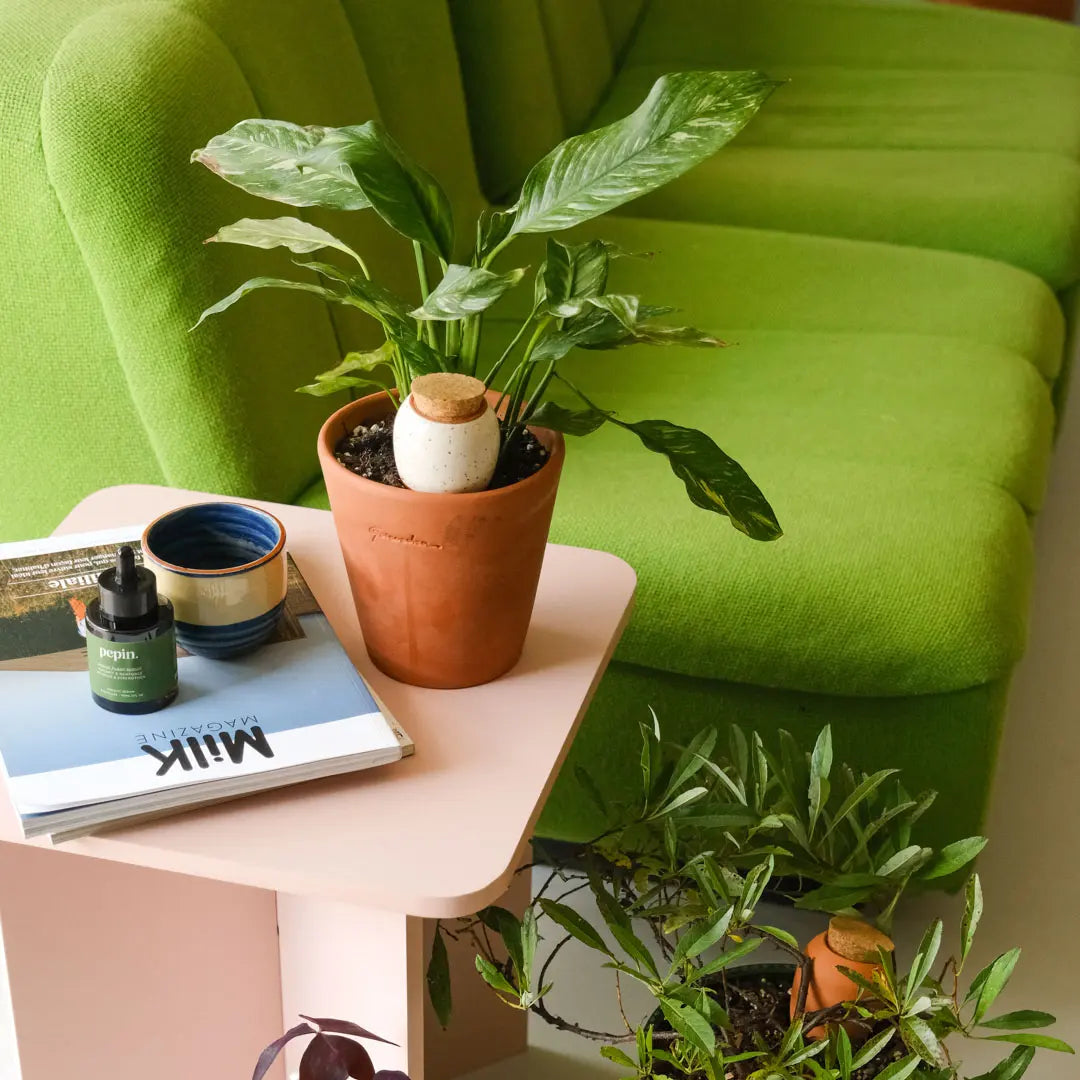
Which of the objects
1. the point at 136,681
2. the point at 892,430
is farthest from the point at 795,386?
the point at 136,681

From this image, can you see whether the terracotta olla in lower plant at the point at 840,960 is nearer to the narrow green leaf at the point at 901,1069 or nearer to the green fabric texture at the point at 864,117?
the narrow green leaf at the point at 901,1069

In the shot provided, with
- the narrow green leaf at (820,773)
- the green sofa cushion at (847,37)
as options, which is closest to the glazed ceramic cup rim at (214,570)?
the narrow green leaf at (820,773)

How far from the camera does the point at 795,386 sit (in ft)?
5.37

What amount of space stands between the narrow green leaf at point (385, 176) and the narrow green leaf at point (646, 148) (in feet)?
0.18

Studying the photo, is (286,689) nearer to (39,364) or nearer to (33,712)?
(33,712)

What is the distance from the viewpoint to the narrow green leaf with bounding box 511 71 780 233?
0.75m

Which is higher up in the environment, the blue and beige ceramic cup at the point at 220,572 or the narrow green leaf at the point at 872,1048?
the blue and beige ceramic cup at the point at 220,572

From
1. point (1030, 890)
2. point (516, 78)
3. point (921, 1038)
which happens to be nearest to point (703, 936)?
point (921, 1038)

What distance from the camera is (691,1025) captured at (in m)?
0.84

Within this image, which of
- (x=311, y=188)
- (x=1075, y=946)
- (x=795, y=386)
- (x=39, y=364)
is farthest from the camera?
(x=795, y=386)

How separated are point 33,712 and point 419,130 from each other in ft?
3.62

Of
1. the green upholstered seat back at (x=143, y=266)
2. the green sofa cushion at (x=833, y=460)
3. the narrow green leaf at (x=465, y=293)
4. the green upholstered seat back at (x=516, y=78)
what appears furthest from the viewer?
the green upholstered seat back at (x=516, y=78)

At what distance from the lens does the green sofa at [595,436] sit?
1145 mm

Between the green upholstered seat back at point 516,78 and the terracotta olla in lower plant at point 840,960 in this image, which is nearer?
the terracotta olla in lower plant at point 840,960
